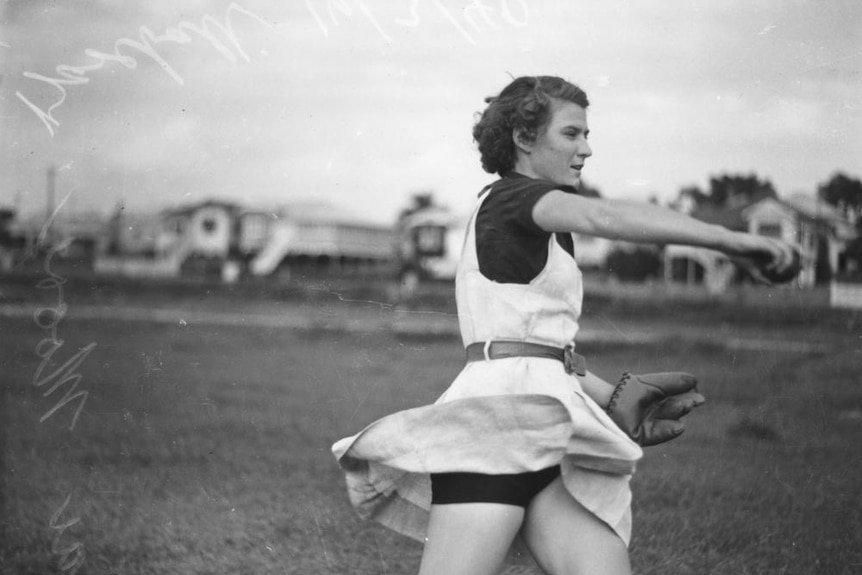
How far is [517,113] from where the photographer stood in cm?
207

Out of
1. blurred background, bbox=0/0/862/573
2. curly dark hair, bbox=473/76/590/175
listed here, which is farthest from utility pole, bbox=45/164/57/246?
curly dark hair, bbox=473/76/590/175

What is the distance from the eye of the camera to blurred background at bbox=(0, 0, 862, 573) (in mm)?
3639

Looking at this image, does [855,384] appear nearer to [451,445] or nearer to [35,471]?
[451,445]

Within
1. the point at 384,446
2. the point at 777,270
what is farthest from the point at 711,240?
the point at 384,446

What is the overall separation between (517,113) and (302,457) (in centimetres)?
293

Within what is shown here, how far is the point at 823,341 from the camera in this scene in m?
4.61

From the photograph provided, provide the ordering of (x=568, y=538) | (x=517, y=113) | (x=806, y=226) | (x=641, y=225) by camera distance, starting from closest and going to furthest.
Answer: (x=641, y=225) → (x=568, y=538) → (x=517, y=113) → (x=806, y=226)

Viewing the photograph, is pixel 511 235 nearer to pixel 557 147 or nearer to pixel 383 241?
pixel 557 147

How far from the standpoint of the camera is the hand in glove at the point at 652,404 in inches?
82.7

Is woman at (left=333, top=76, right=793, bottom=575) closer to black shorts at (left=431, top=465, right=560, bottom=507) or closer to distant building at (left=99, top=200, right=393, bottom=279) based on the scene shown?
black shorts at (left=431, top=465, right=560, bottom=507)

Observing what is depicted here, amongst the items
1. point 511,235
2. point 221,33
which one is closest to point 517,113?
point 511,235

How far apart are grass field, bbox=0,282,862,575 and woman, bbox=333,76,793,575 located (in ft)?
4.59

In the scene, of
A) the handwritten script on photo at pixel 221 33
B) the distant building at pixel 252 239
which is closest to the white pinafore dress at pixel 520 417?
the handwritten script on photo at pixel 221 33

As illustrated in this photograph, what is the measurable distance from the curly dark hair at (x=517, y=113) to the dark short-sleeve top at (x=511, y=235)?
22 cm
